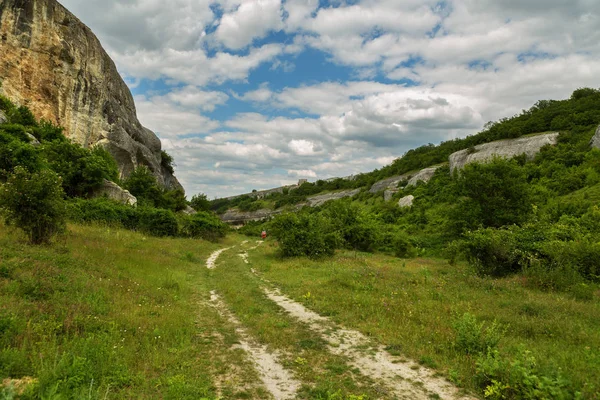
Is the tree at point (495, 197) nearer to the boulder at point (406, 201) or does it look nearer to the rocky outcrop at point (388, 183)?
the boulder at point (406, 201)

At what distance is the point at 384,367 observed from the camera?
6.04 meters

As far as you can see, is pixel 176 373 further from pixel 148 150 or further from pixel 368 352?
pixel 148 150

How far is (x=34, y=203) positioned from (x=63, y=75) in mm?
36990

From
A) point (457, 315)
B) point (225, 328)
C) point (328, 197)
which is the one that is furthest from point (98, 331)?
point (328, 197)

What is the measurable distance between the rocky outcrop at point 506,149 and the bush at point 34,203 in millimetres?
37503

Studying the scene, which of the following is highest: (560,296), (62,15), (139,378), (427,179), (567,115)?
(62,15)

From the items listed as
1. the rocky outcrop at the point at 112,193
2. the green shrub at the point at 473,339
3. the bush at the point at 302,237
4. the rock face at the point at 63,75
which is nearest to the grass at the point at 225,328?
the green shrub at the point at 473,339

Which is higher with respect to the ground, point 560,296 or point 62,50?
point 62,50

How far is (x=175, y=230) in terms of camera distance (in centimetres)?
2994

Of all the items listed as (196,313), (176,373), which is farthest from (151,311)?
(176,373)

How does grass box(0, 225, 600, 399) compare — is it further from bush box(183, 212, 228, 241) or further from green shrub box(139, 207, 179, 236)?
bush box(183, 212, 228, 241)

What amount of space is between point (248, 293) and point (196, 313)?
9.99ft

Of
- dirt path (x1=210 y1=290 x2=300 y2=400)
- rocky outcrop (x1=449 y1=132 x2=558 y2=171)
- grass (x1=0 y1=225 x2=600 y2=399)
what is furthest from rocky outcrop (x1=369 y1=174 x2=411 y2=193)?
dirt path (x1=210 y1=290 x2=300 y2=400)

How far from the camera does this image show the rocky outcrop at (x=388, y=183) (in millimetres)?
63875
